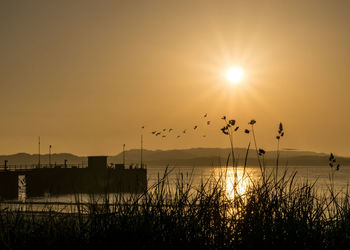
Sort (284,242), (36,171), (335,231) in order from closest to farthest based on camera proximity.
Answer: (284,242), (335,231), (36,171)

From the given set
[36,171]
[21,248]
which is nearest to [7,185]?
[36,171]

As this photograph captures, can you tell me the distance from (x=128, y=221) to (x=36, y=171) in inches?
3421

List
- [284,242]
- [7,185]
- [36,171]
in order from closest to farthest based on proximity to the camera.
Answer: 1. [284,242]
2. [7,185]
3. [36,171]

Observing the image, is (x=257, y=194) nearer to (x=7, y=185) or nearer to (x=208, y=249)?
(x=208, y=249)

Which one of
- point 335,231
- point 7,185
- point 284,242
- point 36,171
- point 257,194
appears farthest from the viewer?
point 36,171

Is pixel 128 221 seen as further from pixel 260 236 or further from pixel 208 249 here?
pixel 260 236

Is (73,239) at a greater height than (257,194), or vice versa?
(257,194)

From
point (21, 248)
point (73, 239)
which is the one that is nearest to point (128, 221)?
point (73, 239)

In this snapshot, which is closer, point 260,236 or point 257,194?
point 260,236

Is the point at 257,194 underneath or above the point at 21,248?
above

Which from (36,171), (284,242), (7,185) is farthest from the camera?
(36,171)

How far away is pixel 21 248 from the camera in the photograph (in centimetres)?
736

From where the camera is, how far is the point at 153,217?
736 centimetres

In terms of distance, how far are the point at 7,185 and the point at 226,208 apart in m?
80.0
